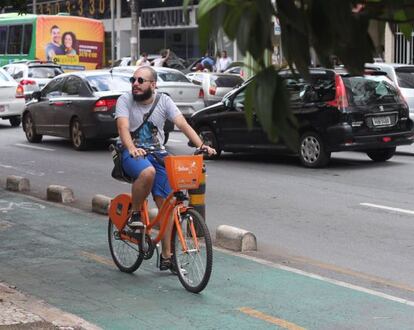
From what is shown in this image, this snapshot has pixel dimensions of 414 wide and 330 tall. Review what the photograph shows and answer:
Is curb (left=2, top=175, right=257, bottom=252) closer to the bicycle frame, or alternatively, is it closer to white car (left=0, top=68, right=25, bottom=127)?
the bicycle frame

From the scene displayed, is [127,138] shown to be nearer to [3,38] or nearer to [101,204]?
[101,204]

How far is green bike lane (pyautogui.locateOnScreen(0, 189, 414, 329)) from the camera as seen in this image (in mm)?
5512

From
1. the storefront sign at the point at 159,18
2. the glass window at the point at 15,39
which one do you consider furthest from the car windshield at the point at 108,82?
the storefront sign at the point at 159,18

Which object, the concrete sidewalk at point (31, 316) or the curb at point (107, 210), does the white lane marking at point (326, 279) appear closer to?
the curb at point (107, 210)

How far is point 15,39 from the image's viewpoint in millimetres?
36281

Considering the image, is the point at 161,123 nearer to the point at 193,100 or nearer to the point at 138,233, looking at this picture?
the point at 138,233

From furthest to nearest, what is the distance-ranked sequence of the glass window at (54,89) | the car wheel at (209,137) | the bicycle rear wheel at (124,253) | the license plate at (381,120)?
1. the glass window at (54,89)
2. the car wheel at (209,137)
3. the license plate at (381,120)
4. the bicycle rear wheel at (124,253)

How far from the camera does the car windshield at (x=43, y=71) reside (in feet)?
92.8

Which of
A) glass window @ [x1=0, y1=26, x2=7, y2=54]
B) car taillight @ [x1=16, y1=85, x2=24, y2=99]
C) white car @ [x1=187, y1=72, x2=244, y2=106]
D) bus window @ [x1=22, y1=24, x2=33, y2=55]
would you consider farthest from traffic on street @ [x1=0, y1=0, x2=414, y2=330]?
glass window @ [x1=0, y1=26, x2=7, y2=54]

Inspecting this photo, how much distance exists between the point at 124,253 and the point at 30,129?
42.6ft

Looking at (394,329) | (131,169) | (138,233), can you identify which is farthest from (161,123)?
(394,329)

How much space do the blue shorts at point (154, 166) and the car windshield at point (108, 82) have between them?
10.4 meters

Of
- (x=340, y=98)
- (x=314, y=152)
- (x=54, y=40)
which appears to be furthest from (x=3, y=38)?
(x=340, y=98)

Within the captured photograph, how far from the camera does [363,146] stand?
44.7 feet
